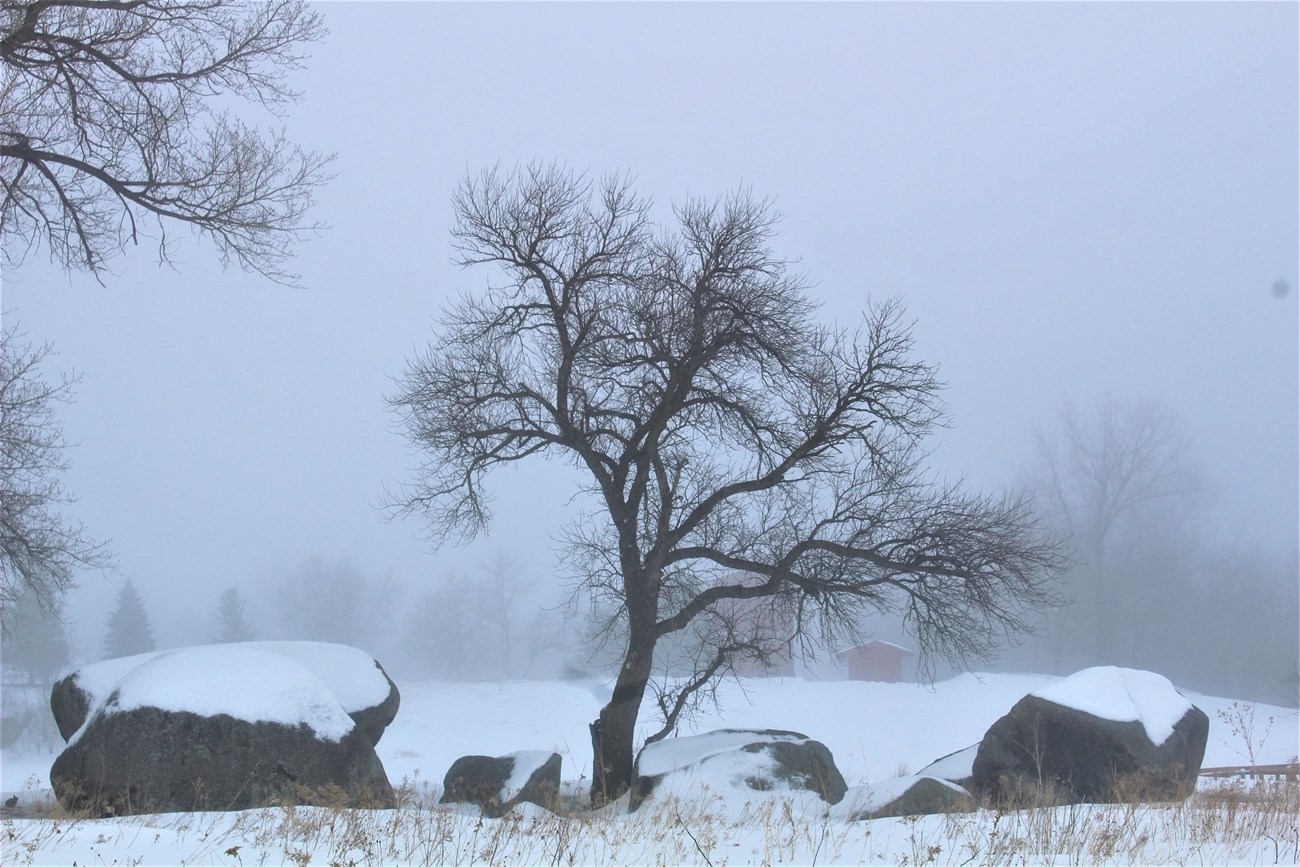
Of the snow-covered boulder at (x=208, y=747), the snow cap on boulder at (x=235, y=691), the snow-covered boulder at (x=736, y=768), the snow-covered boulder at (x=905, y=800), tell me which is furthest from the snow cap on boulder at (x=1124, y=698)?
the snow cap on boulder at (x=235, y=691)

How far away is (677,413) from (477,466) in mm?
3178

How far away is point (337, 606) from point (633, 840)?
50.2 metres

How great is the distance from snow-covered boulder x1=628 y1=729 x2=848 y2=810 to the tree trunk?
0.70 m

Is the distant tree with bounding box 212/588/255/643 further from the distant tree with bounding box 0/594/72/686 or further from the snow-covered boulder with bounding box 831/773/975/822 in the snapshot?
the snow-covered boulder with bounding box 831/773/975/822

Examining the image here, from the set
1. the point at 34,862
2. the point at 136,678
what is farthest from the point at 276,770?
the point at 34,862

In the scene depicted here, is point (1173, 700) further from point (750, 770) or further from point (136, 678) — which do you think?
point (136, 678)

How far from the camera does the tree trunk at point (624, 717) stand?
1296cm

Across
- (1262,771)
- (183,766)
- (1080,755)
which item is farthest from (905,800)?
(1262,771)

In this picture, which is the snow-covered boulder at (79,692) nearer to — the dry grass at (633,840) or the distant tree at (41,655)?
the dry grass at (633,840)

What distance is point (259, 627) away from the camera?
1981 inches

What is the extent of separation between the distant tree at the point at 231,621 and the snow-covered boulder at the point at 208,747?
40923 millimetres

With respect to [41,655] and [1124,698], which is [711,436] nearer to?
[1124,698]

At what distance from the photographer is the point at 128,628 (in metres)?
47.0

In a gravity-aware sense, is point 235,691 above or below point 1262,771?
above
